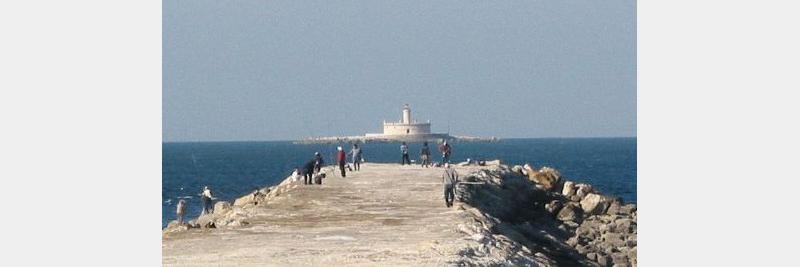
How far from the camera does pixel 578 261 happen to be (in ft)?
74.4

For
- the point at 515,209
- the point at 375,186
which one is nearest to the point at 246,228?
the point at 375,186

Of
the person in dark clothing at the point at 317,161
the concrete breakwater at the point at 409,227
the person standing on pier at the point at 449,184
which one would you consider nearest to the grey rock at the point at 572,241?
the concrete breakwater at the point at 409,227

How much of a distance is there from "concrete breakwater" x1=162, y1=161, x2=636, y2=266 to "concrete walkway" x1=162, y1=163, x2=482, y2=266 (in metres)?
0.02

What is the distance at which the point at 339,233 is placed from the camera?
19.9 m

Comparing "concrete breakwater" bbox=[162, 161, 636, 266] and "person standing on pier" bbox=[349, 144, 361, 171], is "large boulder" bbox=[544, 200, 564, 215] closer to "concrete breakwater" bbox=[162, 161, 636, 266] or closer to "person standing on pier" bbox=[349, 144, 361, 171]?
"concrete breakwater" bbox=[162, 161, 636, 266]

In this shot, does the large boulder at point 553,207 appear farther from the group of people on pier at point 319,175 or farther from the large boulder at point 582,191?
the group of people on pier at point 319,175

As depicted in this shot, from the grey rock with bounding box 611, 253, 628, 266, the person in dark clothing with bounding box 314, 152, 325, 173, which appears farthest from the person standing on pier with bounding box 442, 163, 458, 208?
the person in dark clothing with bounding box 314, 152, 325, 173

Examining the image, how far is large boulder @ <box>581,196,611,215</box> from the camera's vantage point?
32.3 m

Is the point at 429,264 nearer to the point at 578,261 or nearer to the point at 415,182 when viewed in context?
the point at 578,261

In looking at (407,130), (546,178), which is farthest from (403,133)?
(546,178)

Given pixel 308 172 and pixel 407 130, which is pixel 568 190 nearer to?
pixel 308 172

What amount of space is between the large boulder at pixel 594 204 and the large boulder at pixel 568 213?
248mm

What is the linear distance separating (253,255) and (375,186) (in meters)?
11.2

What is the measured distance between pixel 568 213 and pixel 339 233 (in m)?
Answer: 12.5
